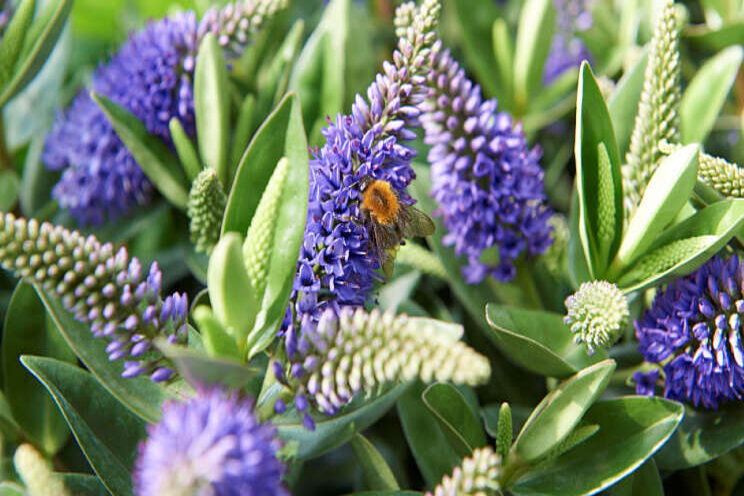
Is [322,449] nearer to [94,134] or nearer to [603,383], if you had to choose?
[603,383]

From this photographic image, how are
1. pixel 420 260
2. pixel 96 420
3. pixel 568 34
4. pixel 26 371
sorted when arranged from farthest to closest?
pixel 568 34
pixel 420 260
pixel 26 371
pixel 96 420

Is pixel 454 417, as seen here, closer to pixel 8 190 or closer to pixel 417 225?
pixel 417 225

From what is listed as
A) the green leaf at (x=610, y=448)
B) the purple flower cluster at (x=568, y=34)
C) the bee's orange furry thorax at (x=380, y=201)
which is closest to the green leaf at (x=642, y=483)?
the green leaf at (x=610, y=448)

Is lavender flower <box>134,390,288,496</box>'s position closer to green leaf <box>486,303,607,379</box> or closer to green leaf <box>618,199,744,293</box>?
green leaf <box>486,303,607,379</box>

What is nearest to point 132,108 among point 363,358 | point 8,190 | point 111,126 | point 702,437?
point 111,126

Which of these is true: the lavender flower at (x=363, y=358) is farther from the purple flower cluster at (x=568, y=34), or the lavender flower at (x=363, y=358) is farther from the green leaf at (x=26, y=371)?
the purple flower cluster at (x=568, y=34)

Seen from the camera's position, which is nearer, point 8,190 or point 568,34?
point 8,190
